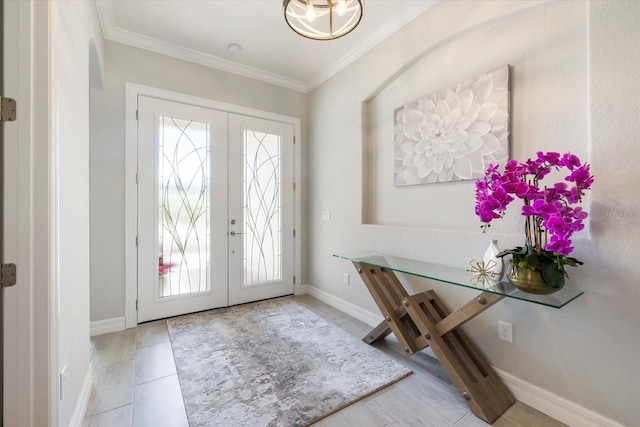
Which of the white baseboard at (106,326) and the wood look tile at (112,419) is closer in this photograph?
the wood look tile at (112,419)

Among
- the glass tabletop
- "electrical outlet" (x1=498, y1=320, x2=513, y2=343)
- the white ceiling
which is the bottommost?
"electrical outlet" (x1=498, y1=320, x2=513, y2=343)

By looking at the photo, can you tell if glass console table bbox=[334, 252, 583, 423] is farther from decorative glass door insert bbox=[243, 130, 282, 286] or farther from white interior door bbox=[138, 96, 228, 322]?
Answer: white interior door bbox=[138, 96, 228, 322]

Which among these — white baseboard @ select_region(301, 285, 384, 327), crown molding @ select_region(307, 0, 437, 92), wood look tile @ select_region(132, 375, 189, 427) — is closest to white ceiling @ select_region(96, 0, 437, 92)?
crown molding @ select_region(307, 0, 437, 92)

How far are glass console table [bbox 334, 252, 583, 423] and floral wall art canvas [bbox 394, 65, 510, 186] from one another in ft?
2.50

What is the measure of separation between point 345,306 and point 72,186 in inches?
102

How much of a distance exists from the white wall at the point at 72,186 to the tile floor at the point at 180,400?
0.22 metres

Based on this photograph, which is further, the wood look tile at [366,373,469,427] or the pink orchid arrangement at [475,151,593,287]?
the wood look tile at [366,373,469,427]

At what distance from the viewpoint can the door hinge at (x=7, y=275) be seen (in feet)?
3.34

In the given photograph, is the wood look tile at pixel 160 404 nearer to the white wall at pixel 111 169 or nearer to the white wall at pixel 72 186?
the white wall at pixel 72 186

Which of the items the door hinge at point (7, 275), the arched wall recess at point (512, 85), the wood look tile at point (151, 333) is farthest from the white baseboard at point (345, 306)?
the door hinge at point (7, 275)

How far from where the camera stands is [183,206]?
2.99 m

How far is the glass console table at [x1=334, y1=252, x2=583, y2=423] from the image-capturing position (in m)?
1.56

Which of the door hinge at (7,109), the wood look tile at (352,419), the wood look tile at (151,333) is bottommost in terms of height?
the wood look tile at (352,419)

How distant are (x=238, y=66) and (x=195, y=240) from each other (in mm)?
2091
